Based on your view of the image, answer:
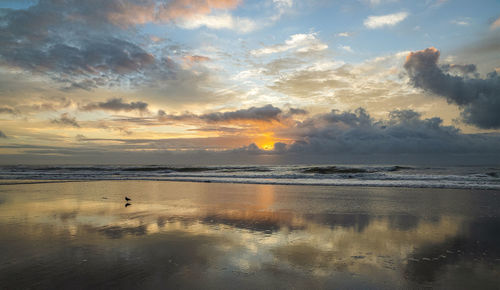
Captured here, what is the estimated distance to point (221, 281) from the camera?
4.72m

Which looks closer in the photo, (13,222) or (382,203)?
(13,222)

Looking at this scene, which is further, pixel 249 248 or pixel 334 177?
pixel 334 177

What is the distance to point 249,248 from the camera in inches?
258

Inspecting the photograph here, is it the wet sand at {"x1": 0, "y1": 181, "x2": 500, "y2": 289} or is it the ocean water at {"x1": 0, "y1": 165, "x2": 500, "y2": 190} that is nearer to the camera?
the wet sand at {"x1": 0, "y1": 181, "x2": 500, "y2": 289}

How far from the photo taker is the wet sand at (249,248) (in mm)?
4805

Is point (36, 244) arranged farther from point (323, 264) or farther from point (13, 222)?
point (323, 264)

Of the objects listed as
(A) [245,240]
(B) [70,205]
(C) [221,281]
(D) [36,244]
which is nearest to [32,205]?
(B) [70,205]

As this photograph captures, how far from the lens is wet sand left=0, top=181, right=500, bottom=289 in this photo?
15.8 ft

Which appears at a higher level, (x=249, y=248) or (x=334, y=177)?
(x=249, y=248)

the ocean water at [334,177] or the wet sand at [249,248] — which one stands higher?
the wet sand at [249,248]

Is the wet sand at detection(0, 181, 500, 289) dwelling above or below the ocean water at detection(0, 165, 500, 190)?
above

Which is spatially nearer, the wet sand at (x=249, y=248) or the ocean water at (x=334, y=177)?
the wet sand at (x=249, y=248)

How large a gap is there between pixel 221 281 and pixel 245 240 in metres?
2.53

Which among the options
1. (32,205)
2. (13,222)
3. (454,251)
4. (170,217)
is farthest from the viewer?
(32,205)
